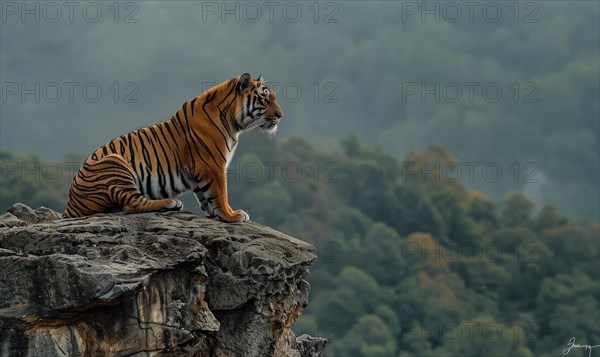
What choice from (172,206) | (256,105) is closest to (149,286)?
(172,206)

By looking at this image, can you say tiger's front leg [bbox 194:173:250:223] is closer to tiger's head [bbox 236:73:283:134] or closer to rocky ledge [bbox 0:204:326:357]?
rocky ledge [bbox 0:204:326:357]

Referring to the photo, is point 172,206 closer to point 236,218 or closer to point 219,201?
point 219,201

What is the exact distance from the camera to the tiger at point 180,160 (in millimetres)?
12852

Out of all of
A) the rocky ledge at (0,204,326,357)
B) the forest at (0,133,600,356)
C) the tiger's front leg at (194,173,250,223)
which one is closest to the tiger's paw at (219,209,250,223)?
the tiger's front leg at (194,173,250,223)

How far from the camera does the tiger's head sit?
1352 centimetres

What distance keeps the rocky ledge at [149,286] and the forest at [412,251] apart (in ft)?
156

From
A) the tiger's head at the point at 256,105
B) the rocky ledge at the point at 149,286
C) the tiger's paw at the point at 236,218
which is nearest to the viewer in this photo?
the rocky ledge at the point at 149,286

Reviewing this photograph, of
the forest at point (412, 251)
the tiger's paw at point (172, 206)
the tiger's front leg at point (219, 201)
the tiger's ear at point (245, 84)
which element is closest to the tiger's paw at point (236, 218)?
the tiger's front leg at point (219, 201)

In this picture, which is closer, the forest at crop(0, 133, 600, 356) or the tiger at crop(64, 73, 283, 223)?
the tiger at crop(64, 73, 283, 223)

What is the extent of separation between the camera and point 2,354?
1045 cm

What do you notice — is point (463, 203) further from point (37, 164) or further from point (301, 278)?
point (301, 278)

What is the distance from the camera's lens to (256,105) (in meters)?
13.6

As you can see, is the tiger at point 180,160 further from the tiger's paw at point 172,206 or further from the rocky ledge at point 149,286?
the rocky ledge at point 149,286

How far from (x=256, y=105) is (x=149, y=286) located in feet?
10.8
